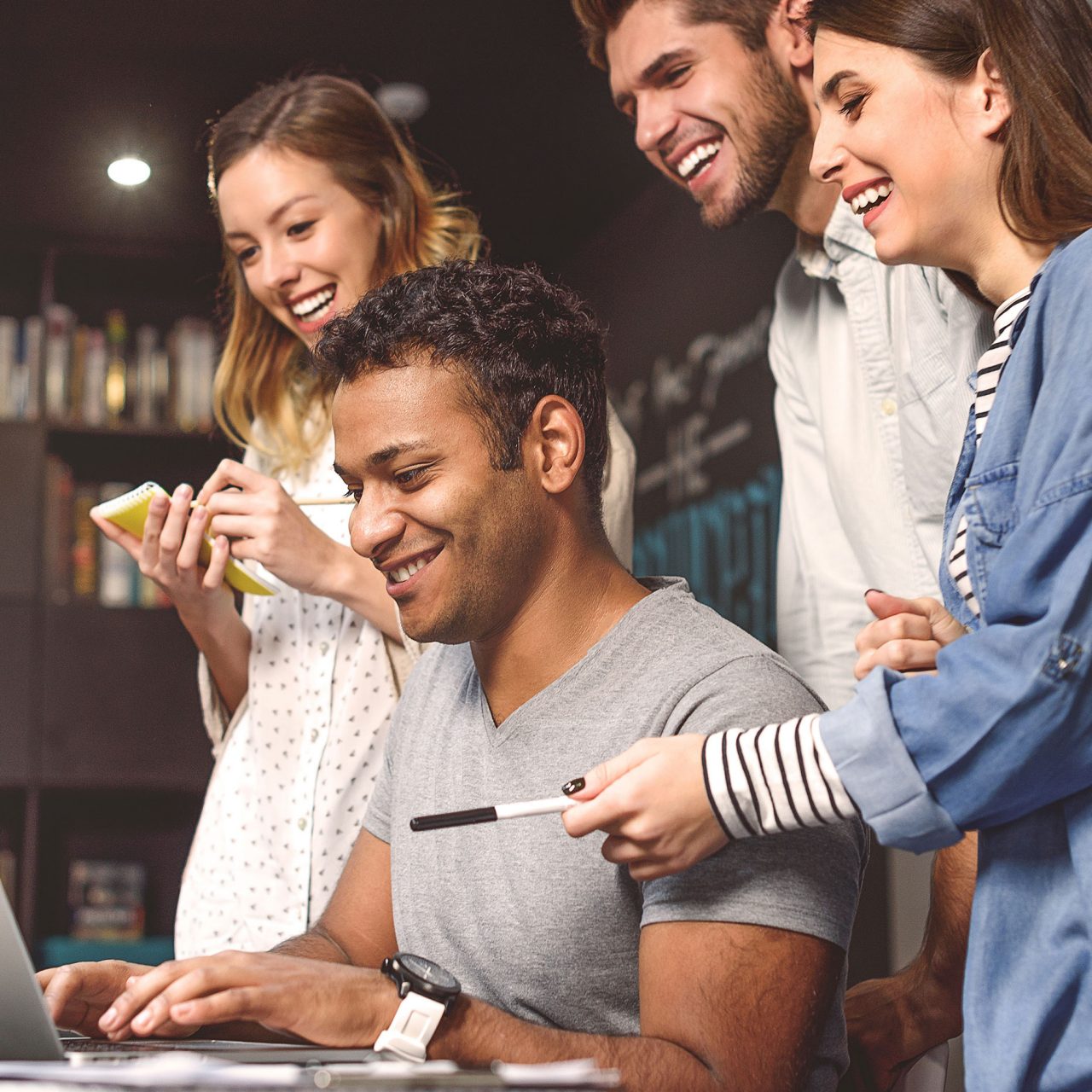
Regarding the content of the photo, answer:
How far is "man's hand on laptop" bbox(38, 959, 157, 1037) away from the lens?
122cm

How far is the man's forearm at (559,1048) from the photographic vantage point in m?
1.02

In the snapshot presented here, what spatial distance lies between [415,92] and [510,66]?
0.27 metres

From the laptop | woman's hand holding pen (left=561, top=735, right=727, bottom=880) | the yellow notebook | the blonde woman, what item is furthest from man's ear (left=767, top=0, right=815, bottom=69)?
the laptop

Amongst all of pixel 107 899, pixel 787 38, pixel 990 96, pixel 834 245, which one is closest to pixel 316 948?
pixel 990 96

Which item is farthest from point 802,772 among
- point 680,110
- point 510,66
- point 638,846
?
point 510,66

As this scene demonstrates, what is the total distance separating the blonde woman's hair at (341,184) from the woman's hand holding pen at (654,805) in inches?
43.4

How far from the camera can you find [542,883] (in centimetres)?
129

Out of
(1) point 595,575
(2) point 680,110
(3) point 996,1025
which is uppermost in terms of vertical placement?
(2) point 680,110

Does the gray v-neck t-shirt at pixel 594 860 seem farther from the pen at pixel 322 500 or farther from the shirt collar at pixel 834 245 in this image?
the shirt collar at pixel 834 245

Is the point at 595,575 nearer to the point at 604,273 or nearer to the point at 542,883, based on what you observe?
the point at 542,883

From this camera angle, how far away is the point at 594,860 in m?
1.27

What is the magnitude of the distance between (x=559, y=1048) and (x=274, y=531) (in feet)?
2.99

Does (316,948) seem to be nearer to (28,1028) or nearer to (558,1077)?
(28,1028)

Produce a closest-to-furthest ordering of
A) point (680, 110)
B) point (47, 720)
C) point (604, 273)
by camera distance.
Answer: point (680, 110), point (47, 720), point (604, 273)
